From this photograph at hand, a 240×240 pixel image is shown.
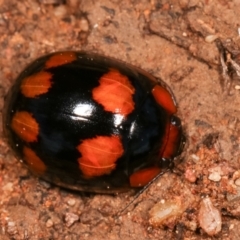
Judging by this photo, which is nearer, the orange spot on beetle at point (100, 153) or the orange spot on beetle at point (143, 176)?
the orange spot on beetle at point (100, 153)

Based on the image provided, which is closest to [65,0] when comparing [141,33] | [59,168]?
[141,33]

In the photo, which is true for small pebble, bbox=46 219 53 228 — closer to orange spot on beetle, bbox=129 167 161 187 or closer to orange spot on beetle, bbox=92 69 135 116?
orange spot on beetle, bbox=129 167 161 187

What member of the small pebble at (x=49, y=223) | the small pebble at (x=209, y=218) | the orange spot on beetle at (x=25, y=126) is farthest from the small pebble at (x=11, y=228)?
the small pebble at (x=209, y=218)

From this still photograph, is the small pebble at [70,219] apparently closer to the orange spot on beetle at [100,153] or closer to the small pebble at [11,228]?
the small pebble at [11,228]

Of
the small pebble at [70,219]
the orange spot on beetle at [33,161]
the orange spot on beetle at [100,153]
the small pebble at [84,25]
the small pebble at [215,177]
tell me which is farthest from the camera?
the small pebble at [84,25]

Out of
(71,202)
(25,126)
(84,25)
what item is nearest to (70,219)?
(71,202)

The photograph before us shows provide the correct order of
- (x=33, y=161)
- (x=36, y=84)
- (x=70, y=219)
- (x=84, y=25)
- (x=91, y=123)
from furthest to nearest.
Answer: (x=84, y=25)
(x=70, y=219)
(x=33, y=161)
(x=36, y=84)
(x=91, y=123)

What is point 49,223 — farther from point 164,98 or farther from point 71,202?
point 164,98

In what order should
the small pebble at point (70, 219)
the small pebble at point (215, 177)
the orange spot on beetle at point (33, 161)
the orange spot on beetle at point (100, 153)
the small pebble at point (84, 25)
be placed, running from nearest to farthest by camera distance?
the orange spot on beetle at point (100, 153) < the orange spot on beetle at point (33, 161) < the small pebble at point (215, 177) < the small pebble at point (70, 219) < the small pebble at point (84, 25)
